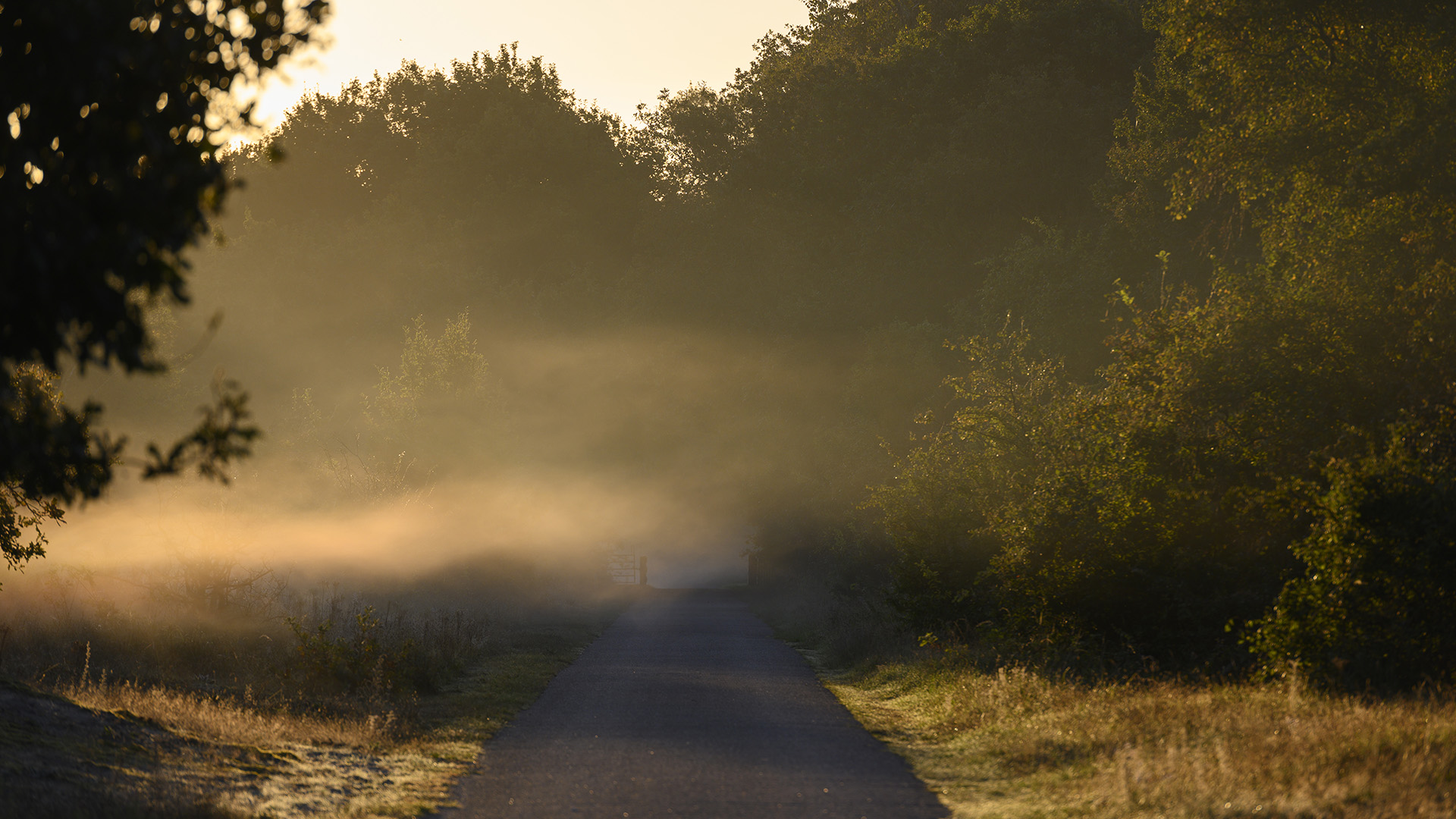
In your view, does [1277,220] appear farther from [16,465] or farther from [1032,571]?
[16,465]

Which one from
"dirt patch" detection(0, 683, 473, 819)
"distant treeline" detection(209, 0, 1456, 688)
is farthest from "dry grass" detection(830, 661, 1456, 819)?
"dirt patch" detection(0, 683, 473, 819)

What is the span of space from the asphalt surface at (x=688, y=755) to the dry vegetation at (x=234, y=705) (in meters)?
0.71

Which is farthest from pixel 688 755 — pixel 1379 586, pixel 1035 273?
pixel 1035 273

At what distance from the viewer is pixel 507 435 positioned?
39344 mm

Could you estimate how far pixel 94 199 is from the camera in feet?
15.3

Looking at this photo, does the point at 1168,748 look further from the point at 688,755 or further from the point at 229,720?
the point at 229,720

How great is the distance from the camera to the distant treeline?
14.7 meters

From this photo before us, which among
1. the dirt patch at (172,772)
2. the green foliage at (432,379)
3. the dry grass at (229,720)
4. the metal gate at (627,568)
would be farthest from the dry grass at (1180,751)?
the metal gate at (627,568)

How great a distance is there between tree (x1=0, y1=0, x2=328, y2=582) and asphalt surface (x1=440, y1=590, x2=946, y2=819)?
16.6 feet

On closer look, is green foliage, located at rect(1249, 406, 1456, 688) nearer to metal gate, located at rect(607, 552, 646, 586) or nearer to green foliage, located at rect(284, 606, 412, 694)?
green foliage, located at rect(284, 606, 412, 694)

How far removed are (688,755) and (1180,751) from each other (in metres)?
5.00

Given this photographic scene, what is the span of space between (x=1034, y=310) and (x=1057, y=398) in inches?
569

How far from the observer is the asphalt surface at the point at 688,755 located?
9148mm

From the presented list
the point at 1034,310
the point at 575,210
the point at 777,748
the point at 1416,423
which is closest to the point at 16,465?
the point at 777,748
